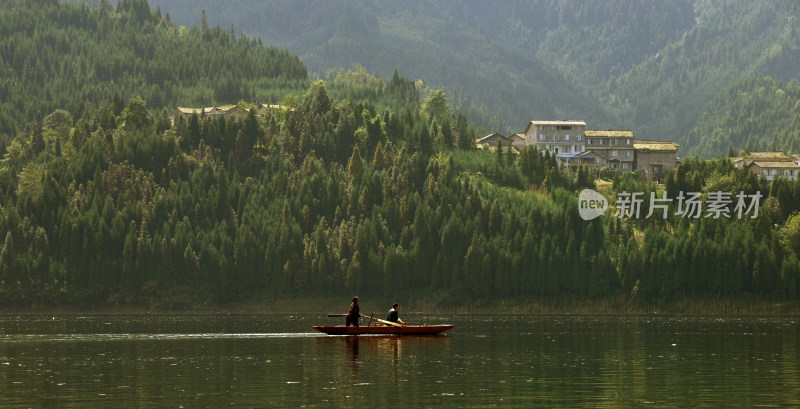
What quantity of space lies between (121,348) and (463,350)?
34.3 meters

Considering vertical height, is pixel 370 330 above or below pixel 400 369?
above

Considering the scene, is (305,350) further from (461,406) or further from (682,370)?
(461,406)

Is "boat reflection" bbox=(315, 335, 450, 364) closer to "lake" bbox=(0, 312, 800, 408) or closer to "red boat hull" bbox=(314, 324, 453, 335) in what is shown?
"lake" bbox=(0, 312, 800, 408)

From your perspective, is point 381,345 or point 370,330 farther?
point 370,330

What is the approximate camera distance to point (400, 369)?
337 feet

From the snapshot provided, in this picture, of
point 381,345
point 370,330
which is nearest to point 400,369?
point 381,345

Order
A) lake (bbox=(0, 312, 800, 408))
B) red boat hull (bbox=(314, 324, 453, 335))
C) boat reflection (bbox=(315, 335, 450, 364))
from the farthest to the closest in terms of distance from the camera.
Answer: red boat hull (bbox=(314, 324, 453, 335)), boat reflection (bbox=(315, 335, 450, 364)), lake (bbox=(0, 312, 800, 408))

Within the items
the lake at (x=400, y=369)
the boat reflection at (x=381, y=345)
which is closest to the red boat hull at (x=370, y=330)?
the boat reflection at (x=381, y=345)

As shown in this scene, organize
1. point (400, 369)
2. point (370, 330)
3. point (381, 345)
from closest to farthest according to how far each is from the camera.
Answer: point (400, 369), point (381, 345), point (370, 330)

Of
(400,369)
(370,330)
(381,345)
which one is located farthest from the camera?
(370,330)

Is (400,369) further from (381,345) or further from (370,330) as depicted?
(370,330)

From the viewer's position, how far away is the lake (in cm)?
8325

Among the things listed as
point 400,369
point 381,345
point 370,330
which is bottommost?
point 400,369

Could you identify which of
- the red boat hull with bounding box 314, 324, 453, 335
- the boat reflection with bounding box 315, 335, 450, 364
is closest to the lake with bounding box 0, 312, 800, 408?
the boat reflection with bounding box 315, 335, 450, 364
